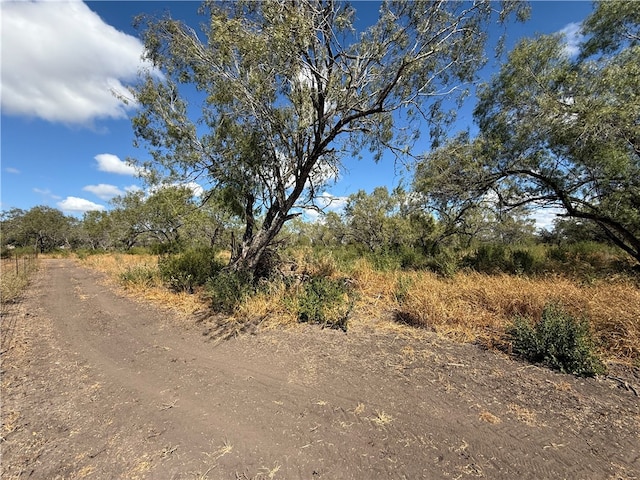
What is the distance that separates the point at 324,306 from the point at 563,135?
20.6 feet

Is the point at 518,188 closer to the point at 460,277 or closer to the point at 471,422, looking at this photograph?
the point at 460,277

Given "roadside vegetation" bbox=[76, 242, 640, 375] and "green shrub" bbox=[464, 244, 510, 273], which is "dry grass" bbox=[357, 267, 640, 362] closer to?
"roadside vegetation" bbox=[76, 242, 640, 375]

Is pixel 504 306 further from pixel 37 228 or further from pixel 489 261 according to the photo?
pixel 37 228

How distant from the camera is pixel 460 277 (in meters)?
7.49

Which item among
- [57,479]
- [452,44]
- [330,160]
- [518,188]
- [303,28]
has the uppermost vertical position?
[452,44]

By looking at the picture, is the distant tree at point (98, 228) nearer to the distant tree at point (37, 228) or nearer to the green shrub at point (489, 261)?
the distant tree at point (37, 228)

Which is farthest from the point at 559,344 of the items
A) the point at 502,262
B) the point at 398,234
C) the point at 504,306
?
the point at 398,234

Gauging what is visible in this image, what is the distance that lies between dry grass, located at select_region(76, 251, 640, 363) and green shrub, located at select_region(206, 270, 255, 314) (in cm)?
25

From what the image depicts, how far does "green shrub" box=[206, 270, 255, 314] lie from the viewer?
19.6 ft

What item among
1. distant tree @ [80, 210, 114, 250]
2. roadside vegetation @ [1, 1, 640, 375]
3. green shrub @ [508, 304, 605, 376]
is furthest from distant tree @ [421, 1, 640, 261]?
distant tree @ [80, 210, 114, 250]

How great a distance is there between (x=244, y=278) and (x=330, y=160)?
11.6ft

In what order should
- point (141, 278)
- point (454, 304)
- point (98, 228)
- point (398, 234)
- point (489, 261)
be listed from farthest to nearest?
point (98, 228), point (398, 234), point (489, 261), point (141, 278), point (454, 304)

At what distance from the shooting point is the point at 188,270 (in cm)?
827

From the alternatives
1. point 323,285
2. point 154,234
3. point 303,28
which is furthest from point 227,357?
point 154,234
